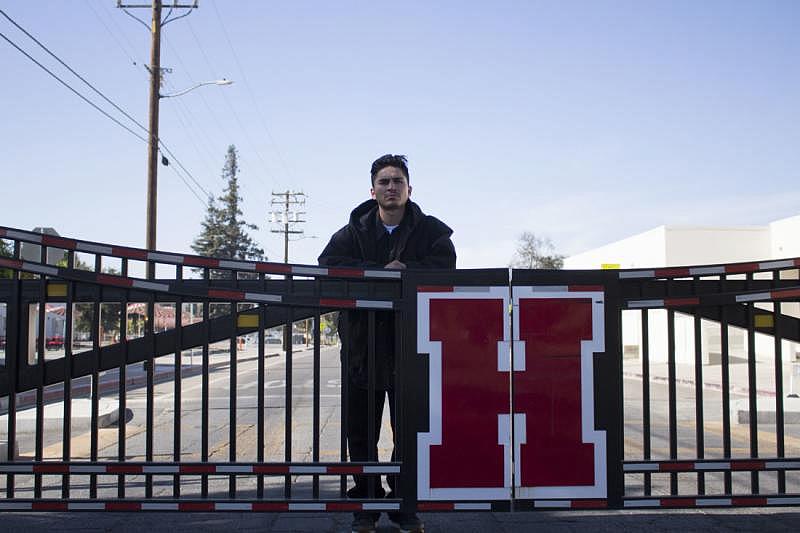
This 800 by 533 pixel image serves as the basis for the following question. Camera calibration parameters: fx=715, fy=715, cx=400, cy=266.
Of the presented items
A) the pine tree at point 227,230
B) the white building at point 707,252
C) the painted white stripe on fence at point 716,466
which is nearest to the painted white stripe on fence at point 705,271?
the painted white stripe on fence at point 716,466

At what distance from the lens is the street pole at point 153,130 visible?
744 inches

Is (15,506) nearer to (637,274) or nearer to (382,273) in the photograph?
(382,273)

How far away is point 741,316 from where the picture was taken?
13.5ft

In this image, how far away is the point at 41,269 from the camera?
390cm

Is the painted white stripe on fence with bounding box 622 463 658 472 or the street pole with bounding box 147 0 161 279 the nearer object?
the painted white stripe on fence with bounding box 622 463 658 472

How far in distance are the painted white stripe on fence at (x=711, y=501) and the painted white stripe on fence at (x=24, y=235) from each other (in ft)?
12.6

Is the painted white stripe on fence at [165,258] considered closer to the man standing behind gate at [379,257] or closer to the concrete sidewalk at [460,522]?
the man standing behind gate at [379,257]

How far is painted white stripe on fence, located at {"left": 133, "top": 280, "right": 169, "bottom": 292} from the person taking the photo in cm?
384

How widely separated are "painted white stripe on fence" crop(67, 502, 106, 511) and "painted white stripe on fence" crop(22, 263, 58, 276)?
1230mm

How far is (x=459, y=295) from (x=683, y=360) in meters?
34.4

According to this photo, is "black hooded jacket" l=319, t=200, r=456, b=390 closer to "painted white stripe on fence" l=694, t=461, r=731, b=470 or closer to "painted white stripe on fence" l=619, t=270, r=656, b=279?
"painted white stripe on fence" l=619, t=270, r=656, b=279

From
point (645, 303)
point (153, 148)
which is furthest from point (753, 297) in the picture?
point (153, 148)

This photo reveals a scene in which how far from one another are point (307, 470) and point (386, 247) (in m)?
1.43

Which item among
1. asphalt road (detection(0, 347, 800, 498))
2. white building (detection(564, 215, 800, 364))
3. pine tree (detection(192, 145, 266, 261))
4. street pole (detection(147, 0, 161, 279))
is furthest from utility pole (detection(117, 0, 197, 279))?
pine tree (detection(192, 145, 266, 261))
